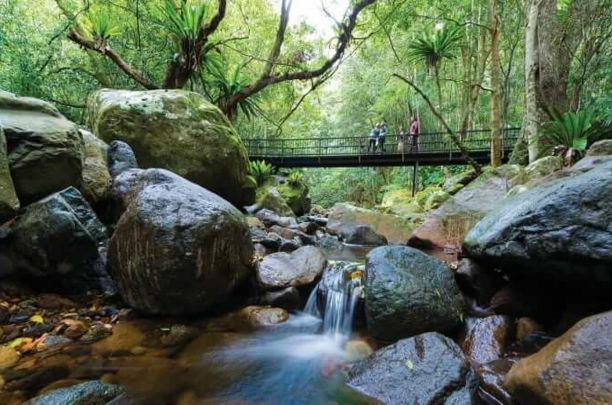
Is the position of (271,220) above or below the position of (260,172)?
below

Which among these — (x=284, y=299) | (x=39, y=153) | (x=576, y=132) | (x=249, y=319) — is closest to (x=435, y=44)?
(x=576, y=132)

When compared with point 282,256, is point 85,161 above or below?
above

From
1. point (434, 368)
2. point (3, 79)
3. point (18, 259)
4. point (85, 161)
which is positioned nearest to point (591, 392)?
point (434, 368)

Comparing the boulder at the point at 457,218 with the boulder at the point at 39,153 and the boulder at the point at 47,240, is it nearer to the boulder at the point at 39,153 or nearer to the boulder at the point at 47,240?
the boulder at the point at 47,240

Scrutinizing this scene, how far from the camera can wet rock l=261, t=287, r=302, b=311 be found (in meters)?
4.00

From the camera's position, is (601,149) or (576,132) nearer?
(601,149)

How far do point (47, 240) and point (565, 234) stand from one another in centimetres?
416

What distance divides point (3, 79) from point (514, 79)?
18.3 metres

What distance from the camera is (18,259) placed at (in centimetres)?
343

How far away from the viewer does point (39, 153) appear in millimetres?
3637

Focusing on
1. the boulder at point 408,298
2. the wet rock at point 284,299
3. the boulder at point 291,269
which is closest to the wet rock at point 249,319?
the wet rock at point 284,299

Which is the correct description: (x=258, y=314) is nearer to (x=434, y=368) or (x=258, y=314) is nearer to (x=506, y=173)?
(x=434, y=368)

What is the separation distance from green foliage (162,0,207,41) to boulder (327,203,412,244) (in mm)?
5375

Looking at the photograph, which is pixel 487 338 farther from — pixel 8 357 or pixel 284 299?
pixel 8 357
